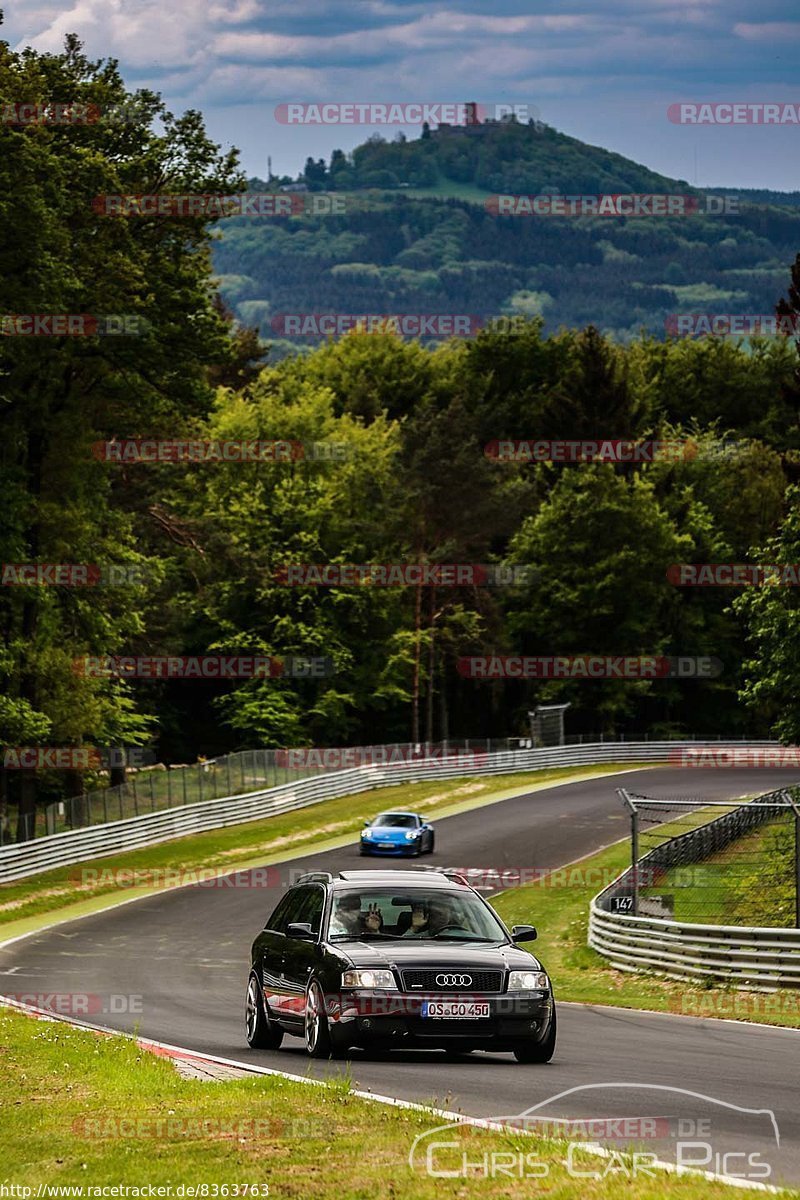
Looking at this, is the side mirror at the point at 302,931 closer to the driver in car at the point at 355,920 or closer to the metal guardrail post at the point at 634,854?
the driver in car at the point at 355,920

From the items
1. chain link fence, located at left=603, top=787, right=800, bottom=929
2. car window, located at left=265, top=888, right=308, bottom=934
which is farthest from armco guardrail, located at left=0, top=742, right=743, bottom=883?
car window, located at left=265, top=888, right=308, bottom=934

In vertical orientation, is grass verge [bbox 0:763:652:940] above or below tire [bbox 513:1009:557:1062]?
below

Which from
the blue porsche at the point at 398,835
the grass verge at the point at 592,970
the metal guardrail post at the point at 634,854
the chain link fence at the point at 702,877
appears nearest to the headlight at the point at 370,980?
the grass verge at the point at 592,970

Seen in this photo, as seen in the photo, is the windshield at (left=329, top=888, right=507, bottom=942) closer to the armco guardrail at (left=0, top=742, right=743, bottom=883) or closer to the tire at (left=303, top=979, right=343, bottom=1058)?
the tire at (left=303, top=979, right=343, bottom=1058)

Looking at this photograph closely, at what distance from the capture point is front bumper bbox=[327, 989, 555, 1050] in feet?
46.5

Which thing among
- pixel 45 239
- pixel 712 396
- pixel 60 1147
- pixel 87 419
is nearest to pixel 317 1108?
pixel 60 1147

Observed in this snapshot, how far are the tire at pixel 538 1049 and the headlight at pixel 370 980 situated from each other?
1.17 metres

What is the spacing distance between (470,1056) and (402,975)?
5.46 ft

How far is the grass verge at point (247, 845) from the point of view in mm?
40875

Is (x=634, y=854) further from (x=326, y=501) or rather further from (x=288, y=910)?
(x=326, y=501)

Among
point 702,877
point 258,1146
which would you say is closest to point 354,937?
point 258,1146

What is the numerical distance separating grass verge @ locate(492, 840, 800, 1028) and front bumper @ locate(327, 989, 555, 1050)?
4838mm

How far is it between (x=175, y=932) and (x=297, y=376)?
3182 inches

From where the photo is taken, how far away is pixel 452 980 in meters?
14.2
